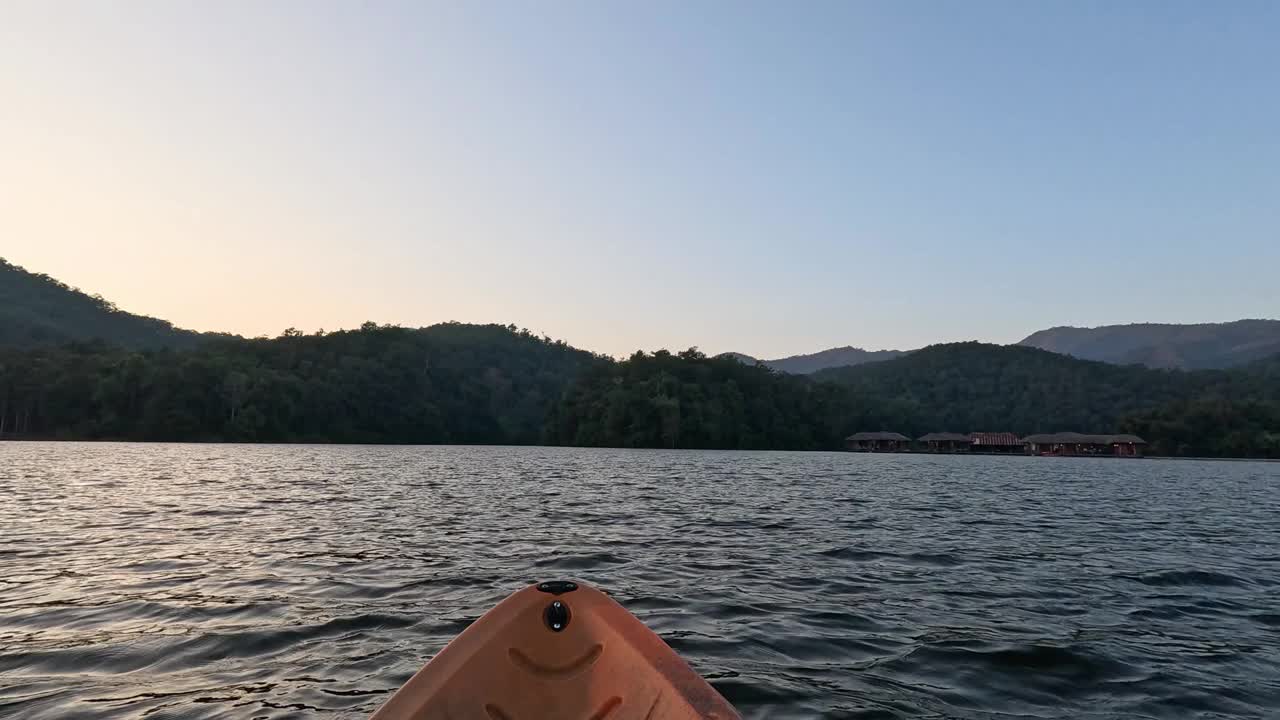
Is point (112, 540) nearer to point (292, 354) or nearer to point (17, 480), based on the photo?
point (17, 480)

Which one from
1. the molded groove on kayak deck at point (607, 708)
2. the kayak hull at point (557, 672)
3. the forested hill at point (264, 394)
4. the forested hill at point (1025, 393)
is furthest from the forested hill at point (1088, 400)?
the molded groove on kayak deck at point (607, 708)

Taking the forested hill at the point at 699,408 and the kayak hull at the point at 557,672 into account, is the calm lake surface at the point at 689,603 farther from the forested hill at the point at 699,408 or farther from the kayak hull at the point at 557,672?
the forested hill at the point at 699,408

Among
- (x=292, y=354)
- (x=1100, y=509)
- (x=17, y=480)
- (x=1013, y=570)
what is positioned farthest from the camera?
(x=292, y=354)

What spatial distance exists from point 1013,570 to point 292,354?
500 ft

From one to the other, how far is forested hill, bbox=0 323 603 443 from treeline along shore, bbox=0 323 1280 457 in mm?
300

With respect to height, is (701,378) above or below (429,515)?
above

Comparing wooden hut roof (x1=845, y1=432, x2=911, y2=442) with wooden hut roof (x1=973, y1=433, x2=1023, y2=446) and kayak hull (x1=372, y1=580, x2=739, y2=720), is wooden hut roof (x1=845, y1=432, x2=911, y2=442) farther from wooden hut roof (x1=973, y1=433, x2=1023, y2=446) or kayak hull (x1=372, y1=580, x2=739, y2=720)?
kayak hull (x1=372, y1=580, x2=739, y2=720)

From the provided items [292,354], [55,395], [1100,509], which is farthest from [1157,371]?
[55,395]

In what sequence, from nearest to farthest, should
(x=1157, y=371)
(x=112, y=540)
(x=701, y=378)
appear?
1. (x=112, y=540)
2. (x=701, y=378)
3. (x=1157, y=371)

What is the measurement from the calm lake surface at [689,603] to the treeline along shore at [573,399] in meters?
110

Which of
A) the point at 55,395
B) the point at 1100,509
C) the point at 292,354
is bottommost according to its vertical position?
the point at 1100,509

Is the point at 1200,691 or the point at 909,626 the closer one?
the point at 1200,691

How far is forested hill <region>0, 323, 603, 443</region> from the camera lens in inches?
4380

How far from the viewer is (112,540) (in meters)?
15.3
